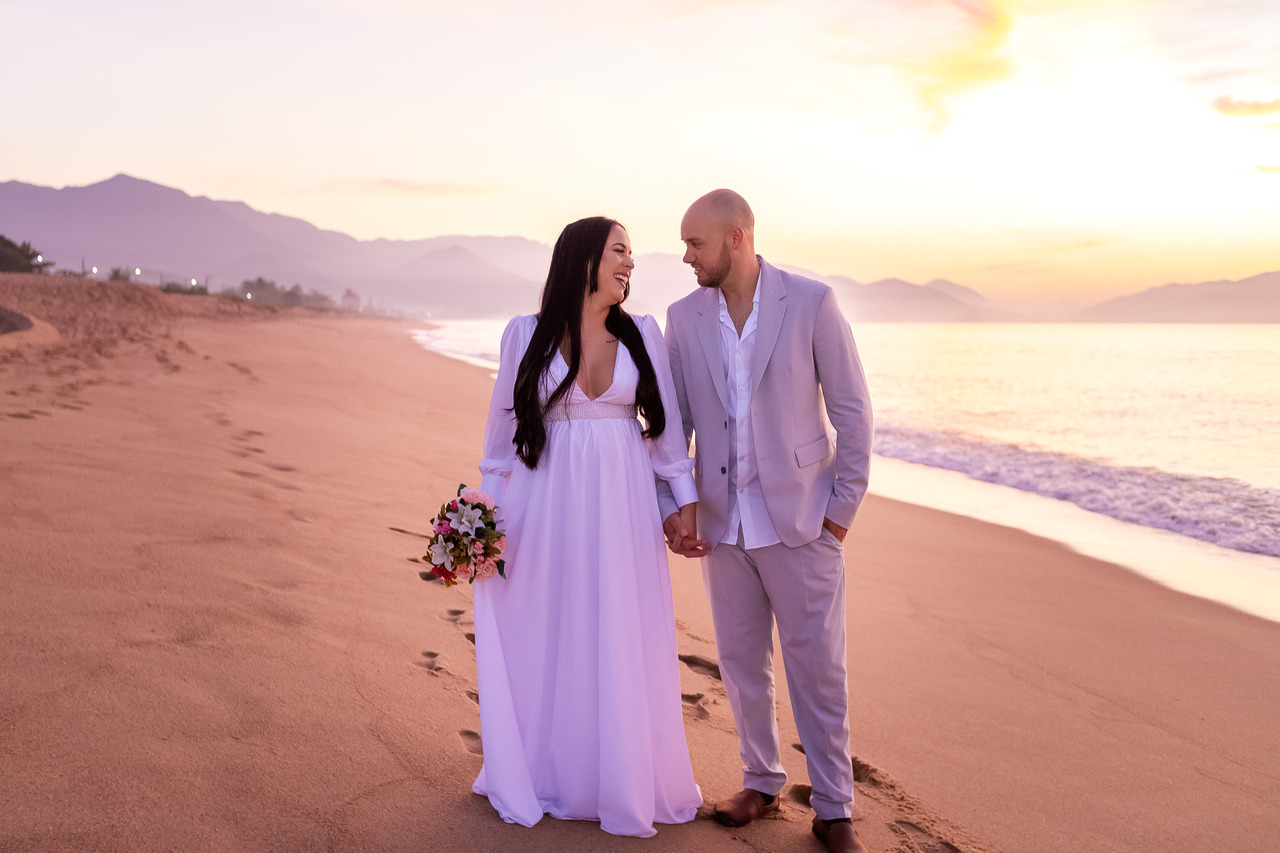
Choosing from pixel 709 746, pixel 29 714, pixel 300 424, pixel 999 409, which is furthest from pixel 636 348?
pixel 999 409

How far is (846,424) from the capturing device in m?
3.05

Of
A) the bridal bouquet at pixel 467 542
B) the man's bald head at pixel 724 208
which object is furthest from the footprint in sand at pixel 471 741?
the man's bald head at pixel 724 208

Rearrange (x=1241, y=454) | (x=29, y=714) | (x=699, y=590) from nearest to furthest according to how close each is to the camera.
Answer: (x=29, y=714), (x=699, y=590), (x=1241, y=454)

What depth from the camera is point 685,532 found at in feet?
10.0

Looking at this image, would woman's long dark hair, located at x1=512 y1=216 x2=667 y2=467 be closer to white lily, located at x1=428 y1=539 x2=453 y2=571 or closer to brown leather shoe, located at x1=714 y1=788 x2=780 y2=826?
white lily, located at x1=428 y1=539 x2=453 y2=571

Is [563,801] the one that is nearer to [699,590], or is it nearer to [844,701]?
[844,701]

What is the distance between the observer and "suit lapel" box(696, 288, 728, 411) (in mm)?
3121

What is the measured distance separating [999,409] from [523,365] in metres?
20.7

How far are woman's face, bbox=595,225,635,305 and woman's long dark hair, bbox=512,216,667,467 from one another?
0.06 ft

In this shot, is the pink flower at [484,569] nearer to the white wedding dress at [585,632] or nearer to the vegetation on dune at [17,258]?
the white wedding dress at [585,632]

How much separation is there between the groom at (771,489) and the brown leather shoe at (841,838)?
0.05 ft

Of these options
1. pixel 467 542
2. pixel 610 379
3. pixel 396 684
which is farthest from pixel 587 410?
pixel 396 684

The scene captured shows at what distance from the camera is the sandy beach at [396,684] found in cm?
268

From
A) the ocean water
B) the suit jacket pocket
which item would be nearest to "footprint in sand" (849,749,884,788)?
the suit jacket pocket
